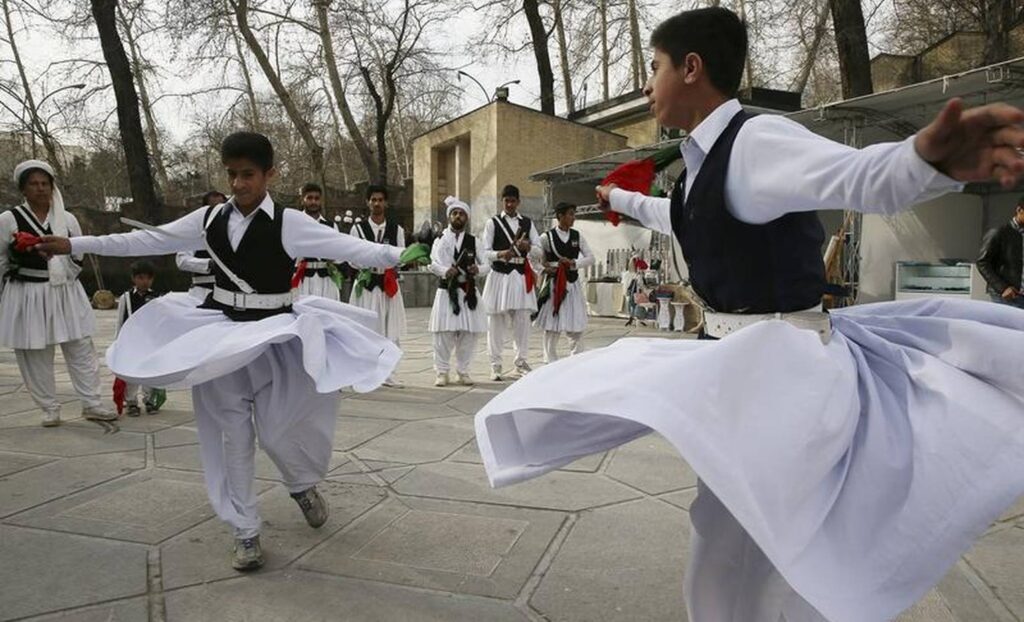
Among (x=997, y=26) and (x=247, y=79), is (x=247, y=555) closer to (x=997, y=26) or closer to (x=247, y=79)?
(x=997, y=26)

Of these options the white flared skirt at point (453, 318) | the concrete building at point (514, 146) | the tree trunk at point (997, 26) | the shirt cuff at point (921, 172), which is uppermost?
the tree trunk at point (997, 26)

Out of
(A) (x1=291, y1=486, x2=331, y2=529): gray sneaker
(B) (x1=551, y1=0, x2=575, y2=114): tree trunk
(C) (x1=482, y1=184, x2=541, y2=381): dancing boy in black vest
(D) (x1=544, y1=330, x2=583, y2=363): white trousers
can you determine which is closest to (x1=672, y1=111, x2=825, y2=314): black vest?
(A) (x1=291, y1=486, x2=331, y2=529): gray sneaker

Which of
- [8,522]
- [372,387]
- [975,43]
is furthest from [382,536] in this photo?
[975,43]

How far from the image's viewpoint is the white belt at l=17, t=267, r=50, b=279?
224 inches

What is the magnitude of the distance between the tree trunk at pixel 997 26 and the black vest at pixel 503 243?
13.6 m

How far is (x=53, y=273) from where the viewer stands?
5.73 m

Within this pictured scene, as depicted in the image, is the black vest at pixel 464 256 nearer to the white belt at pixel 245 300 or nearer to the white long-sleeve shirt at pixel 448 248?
the white long-sleeve shirt at pixel 448 248

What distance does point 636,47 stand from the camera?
29062mm

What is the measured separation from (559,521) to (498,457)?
1.95 metres

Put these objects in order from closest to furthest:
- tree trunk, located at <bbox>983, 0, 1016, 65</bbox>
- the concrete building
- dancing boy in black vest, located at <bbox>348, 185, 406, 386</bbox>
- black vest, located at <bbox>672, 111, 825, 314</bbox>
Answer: black vest, located at <bbox>672, 111, 825, 314</bbox>
dancing boy in black vest, located at <bbox>348, 185, 406, 386</bbox>
tree trunk, located at <bbox>983, 0, 1016, 65</bbox>
the concrete building

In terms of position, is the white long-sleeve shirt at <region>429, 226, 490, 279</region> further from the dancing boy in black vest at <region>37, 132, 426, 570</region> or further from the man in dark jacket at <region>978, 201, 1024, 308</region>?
the man in dark jacket at <region>978, 201, 1024, 308</region>

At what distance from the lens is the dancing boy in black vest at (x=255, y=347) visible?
3105mm

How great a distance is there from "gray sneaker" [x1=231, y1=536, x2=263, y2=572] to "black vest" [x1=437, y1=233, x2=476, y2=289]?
15.8ft

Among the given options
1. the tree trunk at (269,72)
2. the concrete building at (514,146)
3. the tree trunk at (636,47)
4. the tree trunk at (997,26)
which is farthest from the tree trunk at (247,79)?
the tree trunk at (997,26)
